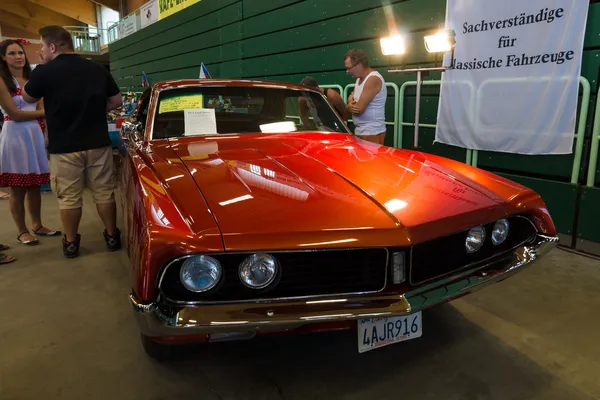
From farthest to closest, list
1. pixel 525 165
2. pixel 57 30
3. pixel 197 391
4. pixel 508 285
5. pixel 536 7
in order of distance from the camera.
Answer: pixel 525 165
pixel 536 7
pixel 57 30
pixel 508 285
pixel 197 391

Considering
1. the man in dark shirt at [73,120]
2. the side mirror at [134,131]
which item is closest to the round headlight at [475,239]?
the side mirror at [134,131]

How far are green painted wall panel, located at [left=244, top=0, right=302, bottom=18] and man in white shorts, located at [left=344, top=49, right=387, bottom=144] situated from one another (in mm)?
3141

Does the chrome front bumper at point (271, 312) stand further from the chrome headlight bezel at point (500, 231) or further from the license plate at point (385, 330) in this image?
the chrome headlight bezel at point (500, 231)

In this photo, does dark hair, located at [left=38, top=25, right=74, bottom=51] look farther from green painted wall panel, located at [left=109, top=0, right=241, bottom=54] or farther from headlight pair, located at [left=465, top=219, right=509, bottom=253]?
green painted wall panel, located at [left=109, top=0, right=241, bottom=54]

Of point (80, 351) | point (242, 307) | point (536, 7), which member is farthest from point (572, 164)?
point (80, 351)

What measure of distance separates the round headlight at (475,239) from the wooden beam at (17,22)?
31767 millimetres

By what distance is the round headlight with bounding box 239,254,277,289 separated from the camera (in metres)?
1.49

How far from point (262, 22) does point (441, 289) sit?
7.00m

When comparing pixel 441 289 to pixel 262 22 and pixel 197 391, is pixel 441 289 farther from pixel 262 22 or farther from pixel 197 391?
pixel 262 22

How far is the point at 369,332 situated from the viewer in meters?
1.67

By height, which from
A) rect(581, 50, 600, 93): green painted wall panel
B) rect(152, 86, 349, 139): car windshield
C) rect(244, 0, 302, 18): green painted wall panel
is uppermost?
rect(244, 0, 302, 18): green painted wall panel

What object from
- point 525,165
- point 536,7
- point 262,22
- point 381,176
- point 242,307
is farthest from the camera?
point 262,22

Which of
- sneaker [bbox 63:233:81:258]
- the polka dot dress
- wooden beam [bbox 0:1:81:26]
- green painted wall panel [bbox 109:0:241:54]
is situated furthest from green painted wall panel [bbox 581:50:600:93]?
wooden beam [bbox 0:1:81:26]

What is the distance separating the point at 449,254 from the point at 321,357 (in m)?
0.75
